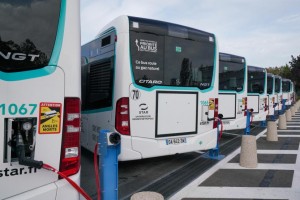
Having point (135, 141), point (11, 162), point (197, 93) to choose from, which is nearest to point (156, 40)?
point (197, 93)

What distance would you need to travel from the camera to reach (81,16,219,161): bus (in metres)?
5.79

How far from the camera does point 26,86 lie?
261 cm

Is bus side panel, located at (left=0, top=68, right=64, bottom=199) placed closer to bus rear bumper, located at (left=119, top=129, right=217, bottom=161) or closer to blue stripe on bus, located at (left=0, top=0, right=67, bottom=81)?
blue stripe on bus, located at (left=0, top=0, right=67, bottom=81)

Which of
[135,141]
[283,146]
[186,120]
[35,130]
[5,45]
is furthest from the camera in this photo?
[283,146]

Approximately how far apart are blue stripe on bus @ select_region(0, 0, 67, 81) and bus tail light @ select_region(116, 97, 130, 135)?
2.98 m

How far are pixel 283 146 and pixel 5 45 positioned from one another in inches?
366

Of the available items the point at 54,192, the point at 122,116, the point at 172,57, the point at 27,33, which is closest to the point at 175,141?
the point at 122,116

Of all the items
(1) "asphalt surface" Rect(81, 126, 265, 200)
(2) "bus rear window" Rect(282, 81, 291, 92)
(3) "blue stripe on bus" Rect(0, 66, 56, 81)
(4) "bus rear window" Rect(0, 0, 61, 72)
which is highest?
(2) "bus rear window" Rect(282, 81, 291, 92)

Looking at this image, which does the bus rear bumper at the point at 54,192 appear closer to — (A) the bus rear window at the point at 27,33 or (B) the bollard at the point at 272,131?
(A) the bus rear window at the point at 27,33

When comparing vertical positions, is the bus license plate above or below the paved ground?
above

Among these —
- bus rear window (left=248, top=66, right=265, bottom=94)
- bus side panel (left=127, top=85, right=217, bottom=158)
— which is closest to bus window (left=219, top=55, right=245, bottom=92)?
bus rear window (left=248, top=66, right=265, bottom=94)

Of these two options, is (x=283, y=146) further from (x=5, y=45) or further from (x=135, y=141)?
(x=5, y=45)

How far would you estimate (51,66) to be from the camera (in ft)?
9.01

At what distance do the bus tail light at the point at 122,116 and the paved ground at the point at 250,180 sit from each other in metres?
A: 1.58
